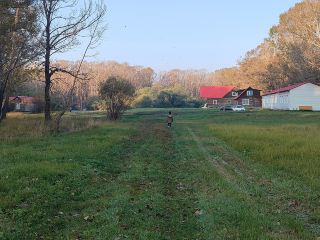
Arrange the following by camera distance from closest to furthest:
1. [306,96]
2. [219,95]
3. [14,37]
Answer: [14,37] < [306,96] < [219,95]

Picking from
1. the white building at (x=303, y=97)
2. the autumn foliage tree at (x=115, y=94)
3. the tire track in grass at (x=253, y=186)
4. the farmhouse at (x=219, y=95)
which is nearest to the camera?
the tire track in grass at (x=253, y=186)

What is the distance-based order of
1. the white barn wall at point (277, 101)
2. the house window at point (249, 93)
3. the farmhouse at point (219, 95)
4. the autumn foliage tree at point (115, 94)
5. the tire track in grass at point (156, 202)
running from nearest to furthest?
the tire track in grass at point (156, 202) < the autumn foliage tree at point (115, 94) < the white barn wall at point (277, 101) < the house window at point (249, 93) < the farmhouse at point (219, 95)

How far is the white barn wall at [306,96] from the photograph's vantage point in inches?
2601

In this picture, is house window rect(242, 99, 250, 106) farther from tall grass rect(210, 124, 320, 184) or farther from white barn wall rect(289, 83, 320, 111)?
tall grass rect(210, 124, 320, 184)

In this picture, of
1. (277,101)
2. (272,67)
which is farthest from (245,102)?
(277,101)

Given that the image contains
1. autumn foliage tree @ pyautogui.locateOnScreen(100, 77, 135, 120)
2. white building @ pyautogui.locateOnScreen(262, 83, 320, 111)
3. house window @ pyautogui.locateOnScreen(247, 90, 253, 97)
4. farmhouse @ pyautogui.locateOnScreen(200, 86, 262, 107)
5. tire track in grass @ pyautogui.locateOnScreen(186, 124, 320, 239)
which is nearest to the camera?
tire track in grass @ pyautogui.locateOnScreen(186, 124, 320, 239)

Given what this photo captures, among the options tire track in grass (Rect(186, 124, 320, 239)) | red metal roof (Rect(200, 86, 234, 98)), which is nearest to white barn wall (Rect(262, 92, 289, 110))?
red metal roof (Rect(200, 86, 234, 98))

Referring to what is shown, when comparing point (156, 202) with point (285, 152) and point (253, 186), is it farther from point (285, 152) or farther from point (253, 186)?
point (285, 152)

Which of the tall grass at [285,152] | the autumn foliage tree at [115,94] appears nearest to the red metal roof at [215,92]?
the autumn foliage tree at [115,94]

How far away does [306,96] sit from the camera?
2608 inches

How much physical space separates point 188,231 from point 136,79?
155331 millimetres

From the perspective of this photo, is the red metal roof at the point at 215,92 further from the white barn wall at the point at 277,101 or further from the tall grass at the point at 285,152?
the tall grass at the point at 285,152

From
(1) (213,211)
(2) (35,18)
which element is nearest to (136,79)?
(2) (35,18)

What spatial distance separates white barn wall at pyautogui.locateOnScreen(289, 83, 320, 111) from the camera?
6606 centimetres
